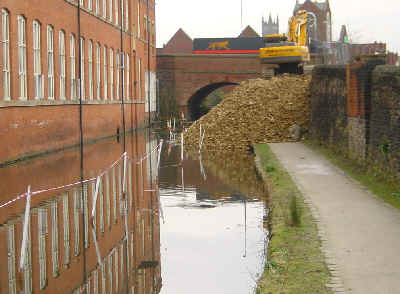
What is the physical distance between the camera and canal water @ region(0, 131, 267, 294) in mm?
8156

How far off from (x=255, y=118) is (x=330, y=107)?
7.75 m

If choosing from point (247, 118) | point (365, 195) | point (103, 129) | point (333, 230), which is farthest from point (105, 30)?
point (333, 230)

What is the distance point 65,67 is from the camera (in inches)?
1169

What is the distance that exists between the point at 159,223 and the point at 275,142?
60.7 ft

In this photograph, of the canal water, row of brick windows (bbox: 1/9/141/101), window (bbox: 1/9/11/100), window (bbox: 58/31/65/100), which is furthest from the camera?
window (bbox: 58/31/65/100)

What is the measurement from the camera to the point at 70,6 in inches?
1173

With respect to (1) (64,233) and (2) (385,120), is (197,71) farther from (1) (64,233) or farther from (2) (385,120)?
(1) (64,233)

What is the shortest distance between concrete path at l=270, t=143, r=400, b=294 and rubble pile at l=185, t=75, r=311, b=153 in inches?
464

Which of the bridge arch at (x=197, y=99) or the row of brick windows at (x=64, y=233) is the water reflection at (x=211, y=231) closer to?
the row of brick windows at (x=64, y=233)

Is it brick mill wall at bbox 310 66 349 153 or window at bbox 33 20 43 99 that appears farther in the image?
window at bbox 33 20 43 99

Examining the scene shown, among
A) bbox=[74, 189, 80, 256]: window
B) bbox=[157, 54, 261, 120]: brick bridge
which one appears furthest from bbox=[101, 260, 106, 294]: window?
bbox=[157, 54, 261, 120]: brick bridge

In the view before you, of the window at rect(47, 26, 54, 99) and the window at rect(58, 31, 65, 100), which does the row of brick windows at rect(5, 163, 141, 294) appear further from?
the window at rect(58, 31, 65, 100)

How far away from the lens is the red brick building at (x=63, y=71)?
73.7 feet

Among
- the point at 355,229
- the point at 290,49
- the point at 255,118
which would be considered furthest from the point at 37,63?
the point at 355,229
